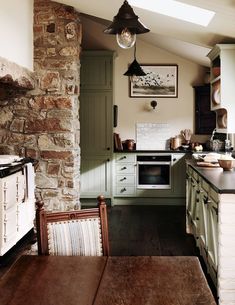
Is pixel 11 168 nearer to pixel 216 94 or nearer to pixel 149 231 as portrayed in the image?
pixel 149 231

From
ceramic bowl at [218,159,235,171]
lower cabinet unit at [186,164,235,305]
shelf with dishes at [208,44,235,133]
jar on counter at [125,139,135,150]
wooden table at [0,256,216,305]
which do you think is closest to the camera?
wooden table at [0,256,216,305]

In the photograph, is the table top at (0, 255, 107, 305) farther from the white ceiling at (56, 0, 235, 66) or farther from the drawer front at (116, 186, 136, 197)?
the drawer front at (116, 186, 136, 197)

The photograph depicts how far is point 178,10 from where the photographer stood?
13.3 feet

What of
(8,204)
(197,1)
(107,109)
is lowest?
(8,204)

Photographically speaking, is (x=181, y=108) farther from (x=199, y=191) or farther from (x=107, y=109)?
(x=199, y=191)

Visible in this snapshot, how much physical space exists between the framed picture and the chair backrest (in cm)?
524

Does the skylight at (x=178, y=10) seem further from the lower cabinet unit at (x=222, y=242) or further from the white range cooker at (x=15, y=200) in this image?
the white range cooker at (x=15, y=200)

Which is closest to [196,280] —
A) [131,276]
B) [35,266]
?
[131,276]

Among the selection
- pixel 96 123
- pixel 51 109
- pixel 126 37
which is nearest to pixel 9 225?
pixel 51 109

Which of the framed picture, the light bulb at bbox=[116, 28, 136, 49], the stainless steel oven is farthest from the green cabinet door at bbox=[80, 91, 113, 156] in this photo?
the light bulb at bbox=[116, 28, 136, 49]

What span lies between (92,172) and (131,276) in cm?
506

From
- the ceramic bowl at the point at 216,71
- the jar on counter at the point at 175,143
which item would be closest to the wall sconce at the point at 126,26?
the ceramic bowl at the point at 216,71

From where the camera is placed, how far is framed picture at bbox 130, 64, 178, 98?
697 centimetres

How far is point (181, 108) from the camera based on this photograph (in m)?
7.04
